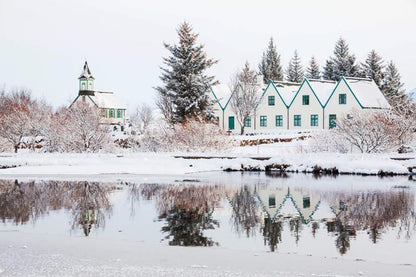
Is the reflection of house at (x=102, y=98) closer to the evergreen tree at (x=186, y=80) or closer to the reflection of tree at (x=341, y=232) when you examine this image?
the evergreen tree at (x=186, y=80)

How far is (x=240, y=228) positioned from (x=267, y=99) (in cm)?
4867

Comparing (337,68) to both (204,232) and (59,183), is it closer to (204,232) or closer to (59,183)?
(59,183)

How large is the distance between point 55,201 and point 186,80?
31.8 m

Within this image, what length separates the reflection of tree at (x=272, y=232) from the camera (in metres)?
11.5

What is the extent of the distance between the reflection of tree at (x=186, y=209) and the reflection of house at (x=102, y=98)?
67397 mm

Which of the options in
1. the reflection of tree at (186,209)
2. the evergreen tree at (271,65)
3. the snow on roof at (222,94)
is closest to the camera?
the reflection of tree at (186,209)

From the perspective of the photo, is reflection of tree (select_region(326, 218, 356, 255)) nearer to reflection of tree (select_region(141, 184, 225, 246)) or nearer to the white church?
reflection of tree (select_region(141, 184, 225, 246))

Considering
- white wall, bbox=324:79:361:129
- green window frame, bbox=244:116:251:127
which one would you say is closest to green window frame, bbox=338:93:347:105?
white wall, bbox=324:79:361:129

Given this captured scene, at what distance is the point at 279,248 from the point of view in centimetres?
1106

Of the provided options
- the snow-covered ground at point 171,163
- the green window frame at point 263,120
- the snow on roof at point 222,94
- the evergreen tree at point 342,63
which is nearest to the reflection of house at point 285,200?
the snow-covered ground at point 171,163

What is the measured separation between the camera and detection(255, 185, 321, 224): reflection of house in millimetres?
15375

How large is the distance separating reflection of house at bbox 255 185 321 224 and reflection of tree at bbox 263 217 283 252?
1.96 feet

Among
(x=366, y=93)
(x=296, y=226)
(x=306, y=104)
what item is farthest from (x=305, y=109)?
(x=296, y=226)

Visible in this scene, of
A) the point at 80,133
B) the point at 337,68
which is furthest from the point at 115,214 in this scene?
the point at 337,68
